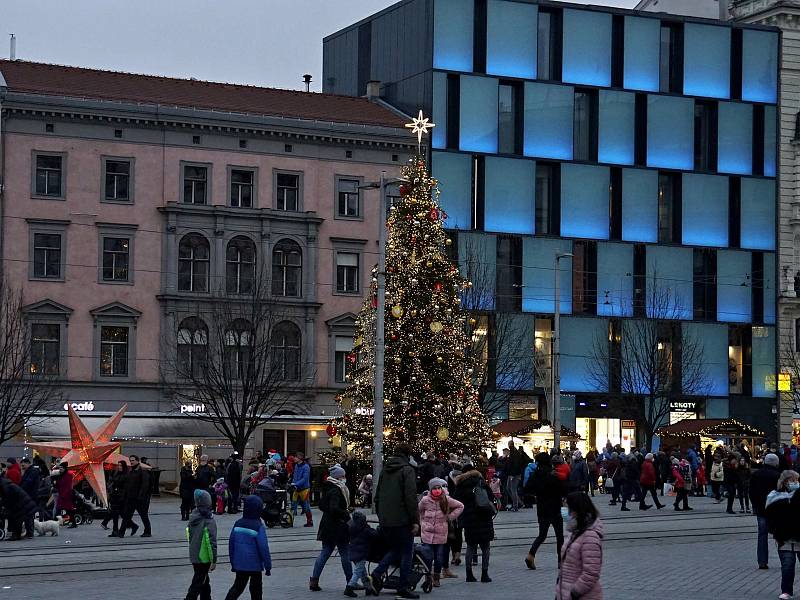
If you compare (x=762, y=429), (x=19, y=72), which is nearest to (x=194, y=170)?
(x=19, y=72)

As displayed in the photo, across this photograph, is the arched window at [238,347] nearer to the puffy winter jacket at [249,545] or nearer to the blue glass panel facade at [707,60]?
the blue glass panel facade at [707,60]

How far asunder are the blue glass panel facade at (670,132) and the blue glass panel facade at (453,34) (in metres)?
8.80

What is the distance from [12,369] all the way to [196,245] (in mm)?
9834

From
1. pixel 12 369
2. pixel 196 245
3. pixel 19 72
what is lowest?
pixel 12 369

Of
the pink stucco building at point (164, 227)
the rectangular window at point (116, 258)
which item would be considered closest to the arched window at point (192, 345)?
the pink stucco building at point (164, 227)

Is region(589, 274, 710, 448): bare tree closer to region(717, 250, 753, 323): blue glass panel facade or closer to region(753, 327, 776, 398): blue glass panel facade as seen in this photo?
region(717, 250, 753, 323): blue glass panel facade

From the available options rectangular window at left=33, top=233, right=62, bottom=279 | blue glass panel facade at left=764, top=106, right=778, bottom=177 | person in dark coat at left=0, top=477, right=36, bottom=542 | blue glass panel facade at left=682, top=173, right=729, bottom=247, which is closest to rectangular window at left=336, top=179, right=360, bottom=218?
rectangular window at left=33, top=233, right=62, bottom=279

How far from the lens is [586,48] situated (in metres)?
67.8

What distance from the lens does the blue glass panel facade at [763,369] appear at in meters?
70.1

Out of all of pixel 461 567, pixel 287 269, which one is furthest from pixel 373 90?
pixel 461 567

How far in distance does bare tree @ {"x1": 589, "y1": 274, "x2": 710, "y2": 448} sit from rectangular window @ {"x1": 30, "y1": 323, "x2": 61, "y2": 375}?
76.9ft

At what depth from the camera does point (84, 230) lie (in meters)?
55.2

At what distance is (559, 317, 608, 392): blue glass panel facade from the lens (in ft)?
218

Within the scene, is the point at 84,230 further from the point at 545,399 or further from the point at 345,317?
the point at 545,399
